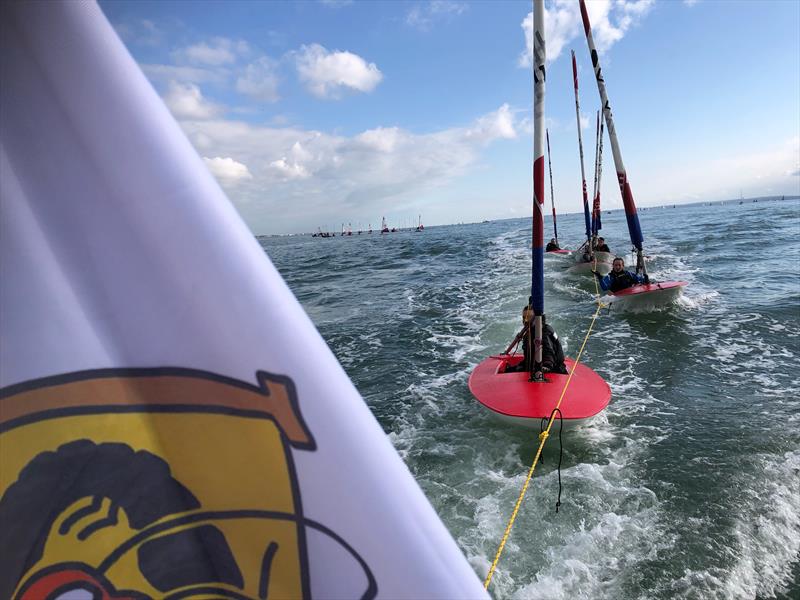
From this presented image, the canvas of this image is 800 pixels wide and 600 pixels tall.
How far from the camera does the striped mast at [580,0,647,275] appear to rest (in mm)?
11672

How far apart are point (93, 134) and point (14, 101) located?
0.73ft

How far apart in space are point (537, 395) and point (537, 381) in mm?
450

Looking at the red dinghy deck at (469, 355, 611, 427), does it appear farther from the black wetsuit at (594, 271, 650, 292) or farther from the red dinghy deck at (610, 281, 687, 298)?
the black wetsuit at (594, 271, 650, 292)

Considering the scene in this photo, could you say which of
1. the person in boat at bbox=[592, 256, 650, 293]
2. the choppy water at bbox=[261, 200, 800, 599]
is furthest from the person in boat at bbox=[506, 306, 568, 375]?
the person in boat at bbox=[592, 256, 650, 293]

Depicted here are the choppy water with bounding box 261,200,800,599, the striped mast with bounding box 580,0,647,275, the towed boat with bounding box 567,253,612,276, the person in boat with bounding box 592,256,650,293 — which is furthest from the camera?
the towed boat with bounding box 567,253,612,276

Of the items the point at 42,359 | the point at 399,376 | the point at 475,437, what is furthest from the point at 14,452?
the point at 399,376

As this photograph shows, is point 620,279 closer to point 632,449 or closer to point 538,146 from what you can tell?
point 632,449

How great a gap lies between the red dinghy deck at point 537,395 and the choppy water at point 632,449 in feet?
2.40

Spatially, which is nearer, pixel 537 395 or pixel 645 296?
pixel 537 395

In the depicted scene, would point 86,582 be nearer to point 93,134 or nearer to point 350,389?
point 350,389

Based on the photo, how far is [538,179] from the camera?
6.77 m

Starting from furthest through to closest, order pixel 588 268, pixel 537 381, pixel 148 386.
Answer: pixel 588 268 < pixel 537 381 < pixel 148 386

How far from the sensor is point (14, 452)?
106 centimetres

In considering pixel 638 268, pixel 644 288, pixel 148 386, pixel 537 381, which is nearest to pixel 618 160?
pixel 638 268
